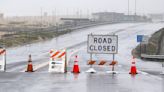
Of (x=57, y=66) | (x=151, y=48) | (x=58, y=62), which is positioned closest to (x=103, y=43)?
(x=58, y=62)

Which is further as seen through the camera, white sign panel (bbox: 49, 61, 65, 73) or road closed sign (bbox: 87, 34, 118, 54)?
road closed sign (bbox: 87, 34, 118, 54)

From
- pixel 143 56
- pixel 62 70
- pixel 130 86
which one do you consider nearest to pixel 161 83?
pixel 130 86

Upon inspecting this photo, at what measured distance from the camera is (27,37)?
245 ft

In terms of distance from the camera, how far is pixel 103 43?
23.6 metres

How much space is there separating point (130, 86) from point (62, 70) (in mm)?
6664

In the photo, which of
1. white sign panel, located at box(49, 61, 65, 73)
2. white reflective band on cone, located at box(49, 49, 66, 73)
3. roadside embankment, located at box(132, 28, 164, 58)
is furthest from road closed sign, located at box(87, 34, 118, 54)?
roadside embankment, located at box(132, 28, 164, 58)

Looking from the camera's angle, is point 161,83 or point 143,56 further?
point 143,56

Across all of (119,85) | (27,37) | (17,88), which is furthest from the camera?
(27,37)

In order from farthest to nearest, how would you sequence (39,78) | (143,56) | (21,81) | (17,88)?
(143,56) → (39,78) → (21,81) → (17,88)

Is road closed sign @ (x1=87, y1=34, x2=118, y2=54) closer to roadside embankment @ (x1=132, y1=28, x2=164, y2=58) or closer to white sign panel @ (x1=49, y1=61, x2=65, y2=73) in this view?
white sign panel @ (x1=49, y1=61, x2=65, y2=73)

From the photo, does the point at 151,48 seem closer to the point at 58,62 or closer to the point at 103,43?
the point at 103,43

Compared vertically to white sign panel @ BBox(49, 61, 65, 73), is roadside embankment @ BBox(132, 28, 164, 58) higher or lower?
higher

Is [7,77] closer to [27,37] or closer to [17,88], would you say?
[17,88]

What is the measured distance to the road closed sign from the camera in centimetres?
2348
